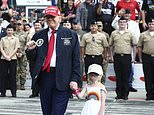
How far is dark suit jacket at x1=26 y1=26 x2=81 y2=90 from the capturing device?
744 cm

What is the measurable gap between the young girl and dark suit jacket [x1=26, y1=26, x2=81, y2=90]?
587mm

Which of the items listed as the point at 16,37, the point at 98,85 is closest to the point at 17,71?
the point at 16,37

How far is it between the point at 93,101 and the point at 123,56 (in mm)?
6860

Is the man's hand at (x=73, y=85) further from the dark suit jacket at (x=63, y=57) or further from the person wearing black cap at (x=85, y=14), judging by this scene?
the person wearing black cap at (x=85, y=14)

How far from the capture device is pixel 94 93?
8219 mm

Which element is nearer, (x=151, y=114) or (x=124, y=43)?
(x=151, y=114)

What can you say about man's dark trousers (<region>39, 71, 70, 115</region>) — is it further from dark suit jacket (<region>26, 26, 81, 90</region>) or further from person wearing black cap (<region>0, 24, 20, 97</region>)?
person wearing black cap (<region>0, 24, 20, 97</region>)

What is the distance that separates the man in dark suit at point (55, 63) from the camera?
293 inches

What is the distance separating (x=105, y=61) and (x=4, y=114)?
4.78 meters

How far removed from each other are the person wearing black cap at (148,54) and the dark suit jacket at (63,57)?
7318 millimetres

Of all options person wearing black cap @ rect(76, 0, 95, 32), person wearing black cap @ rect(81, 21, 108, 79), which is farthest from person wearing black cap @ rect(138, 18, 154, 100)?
person wearing black cap @ rect(76, 0, 95, 32)

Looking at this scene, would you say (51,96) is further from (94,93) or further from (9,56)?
(9,56)

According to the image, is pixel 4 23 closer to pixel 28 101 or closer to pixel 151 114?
pixel 28 101

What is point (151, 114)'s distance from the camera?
12461 mm
